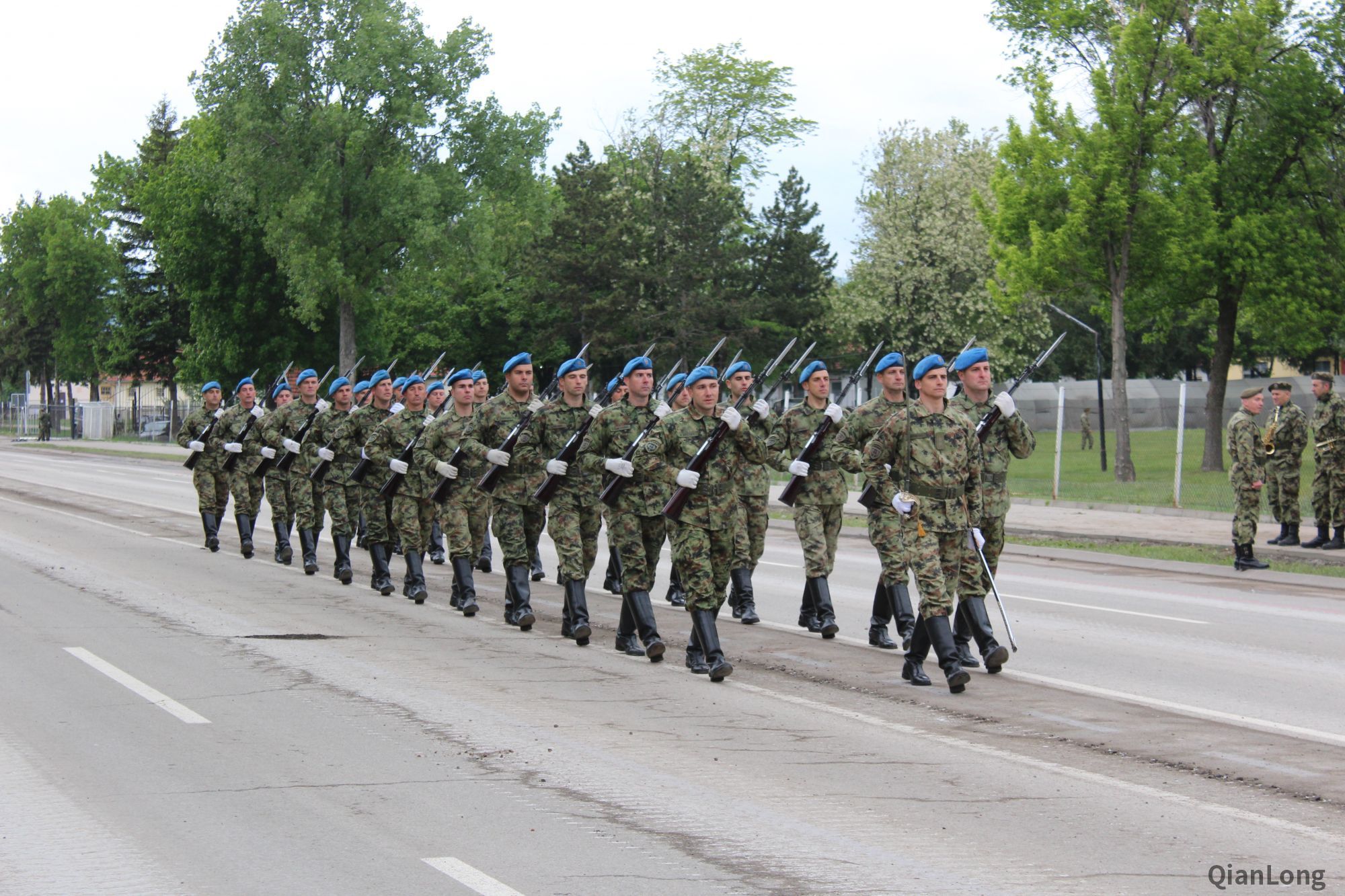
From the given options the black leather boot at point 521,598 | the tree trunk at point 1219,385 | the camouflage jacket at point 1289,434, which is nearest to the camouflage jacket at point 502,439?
the black leather boot at point 521,598

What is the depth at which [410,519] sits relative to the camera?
1348cm

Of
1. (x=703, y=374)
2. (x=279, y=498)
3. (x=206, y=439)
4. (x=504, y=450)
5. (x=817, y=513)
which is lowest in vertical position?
(x=279, y=498)

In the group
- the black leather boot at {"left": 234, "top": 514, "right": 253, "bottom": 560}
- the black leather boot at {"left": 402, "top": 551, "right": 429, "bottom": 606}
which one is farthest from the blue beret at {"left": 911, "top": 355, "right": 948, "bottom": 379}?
the black leather boot at {"left": 234, "top": 514, "right": 253, "bottom": 560}

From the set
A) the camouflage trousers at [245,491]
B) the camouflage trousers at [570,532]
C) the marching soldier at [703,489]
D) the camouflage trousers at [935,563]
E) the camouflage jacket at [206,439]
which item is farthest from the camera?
the camouflage jacket at [206,439]

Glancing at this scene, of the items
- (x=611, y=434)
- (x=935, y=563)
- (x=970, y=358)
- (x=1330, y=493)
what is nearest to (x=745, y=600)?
(x=611, y=434)

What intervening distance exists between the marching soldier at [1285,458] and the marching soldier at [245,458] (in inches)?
470

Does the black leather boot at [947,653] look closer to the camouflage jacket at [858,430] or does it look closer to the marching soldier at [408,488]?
the camouflage jacket at [858,430]

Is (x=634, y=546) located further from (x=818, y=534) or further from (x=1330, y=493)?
(x=1330, y=493)

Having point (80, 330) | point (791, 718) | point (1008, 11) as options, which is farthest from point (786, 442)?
point (80, 330)

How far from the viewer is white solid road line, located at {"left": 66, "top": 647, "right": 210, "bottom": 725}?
26.8 ft

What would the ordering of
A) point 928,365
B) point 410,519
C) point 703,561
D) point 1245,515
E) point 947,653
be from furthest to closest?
1. point 1245,515
2. point 410,519
3. point 703,561
4. point 928,365
5. point 947,653

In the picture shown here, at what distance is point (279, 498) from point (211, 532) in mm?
1721

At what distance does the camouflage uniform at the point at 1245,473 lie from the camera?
16.2 m

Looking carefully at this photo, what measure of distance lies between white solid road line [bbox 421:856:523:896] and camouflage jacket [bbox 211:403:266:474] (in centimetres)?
1213
